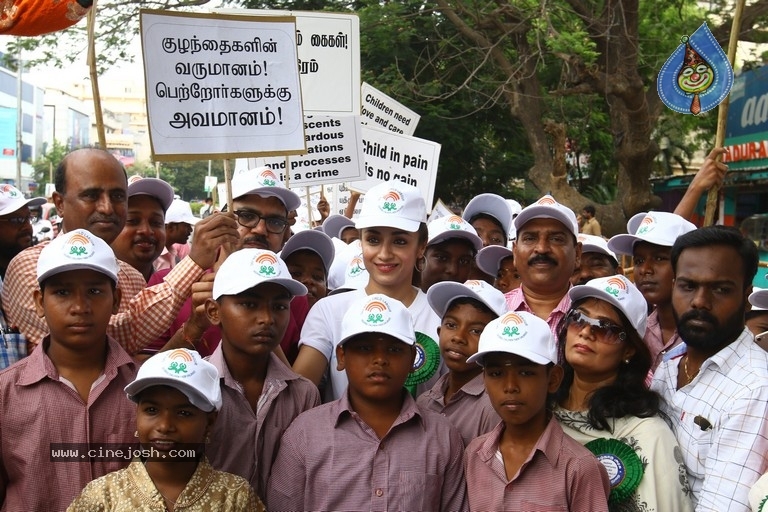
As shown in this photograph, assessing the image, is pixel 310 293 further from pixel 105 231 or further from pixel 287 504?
pixel 287 504

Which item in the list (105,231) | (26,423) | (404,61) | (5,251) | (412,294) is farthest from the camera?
(404,61)

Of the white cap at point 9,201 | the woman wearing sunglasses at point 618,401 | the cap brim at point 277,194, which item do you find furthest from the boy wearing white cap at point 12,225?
the woman wearing sunglasses at point 618,401

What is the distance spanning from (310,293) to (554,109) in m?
14.2

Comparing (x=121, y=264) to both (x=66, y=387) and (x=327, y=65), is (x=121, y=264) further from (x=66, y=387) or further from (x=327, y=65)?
(x=327, y=65)

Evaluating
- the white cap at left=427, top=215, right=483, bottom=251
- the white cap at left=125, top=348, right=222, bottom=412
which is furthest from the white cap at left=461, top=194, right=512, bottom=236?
the white cap at left=125, top=348, right=222, bottom=412

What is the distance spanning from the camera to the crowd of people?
130 inches

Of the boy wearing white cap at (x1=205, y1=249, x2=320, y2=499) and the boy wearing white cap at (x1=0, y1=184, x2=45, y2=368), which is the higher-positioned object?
the boy wearing white cap at (x1=0, y1=184, x2=45, y2=368)

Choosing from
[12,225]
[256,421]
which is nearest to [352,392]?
[256,421]

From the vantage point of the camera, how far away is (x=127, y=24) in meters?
13.3

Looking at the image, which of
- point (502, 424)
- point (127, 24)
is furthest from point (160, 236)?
point (127, 24)

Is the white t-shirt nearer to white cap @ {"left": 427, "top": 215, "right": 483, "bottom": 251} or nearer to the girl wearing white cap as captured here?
the girl wearing white cap

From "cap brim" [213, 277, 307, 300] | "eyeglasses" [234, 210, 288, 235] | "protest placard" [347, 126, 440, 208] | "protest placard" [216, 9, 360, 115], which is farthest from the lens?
"protest placard" [347, 126, 440, 208]

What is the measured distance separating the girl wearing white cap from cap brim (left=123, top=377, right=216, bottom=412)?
92 centimetres

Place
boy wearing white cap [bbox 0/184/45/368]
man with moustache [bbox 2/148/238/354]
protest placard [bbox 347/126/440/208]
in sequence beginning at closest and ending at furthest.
Result: 1. man with moustache [bbox 2/148/238/354]
2. boy wearing white cap [bbox 0/184/45/368]
3. protest placard [bbox 347/126/440/208]
